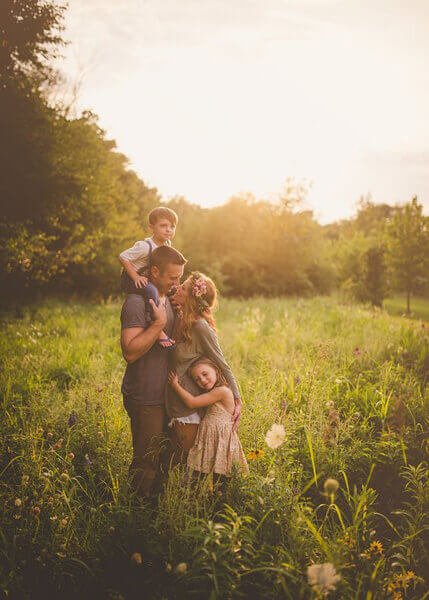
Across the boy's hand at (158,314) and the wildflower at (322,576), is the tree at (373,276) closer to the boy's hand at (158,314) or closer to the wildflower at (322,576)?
the boy's hand at (158,314)

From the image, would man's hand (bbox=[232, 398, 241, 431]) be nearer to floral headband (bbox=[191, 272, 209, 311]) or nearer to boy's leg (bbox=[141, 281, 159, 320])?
floral headband (bbox=[191, 272, 209, 311])

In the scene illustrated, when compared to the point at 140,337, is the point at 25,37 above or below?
above

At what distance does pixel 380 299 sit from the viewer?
2161 centimetres

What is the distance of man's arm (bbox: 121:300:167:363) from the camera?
105 inches

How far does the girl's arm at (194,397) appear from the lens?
287 cm

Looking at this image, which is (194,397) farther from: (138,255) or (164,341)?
(138,255)

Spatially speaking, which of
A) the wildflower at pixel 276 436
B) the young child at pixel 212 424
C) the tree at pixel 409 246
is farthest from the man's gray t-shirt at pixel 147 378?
the tree at pixel 409 246

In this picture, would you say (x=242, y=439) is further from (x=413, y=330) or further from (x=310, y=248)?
(x=310, y=248)

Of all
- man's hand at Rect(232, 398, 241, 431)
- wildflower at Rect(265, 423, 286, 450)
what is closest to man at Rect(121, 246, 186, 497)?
man's hand at Rect(232, 398, 241, 431)

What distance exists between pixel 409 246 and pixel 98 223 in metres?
18.0

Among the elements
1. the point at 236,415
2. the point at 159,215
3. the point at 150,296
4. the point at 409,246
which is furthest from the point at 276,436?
the point at 409,246

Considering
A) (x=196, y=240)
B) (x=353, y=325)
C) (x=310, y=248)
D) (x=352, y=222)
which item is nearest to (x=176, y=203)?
(x=196, y=240)

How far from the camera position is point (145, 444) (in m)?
2.87

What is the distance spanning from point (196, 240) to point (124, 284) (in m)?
22.0
